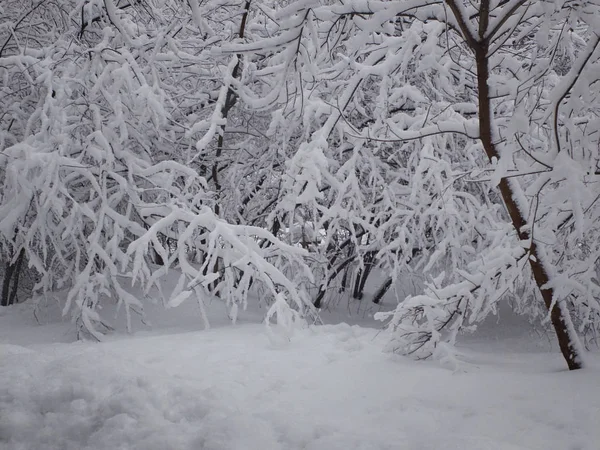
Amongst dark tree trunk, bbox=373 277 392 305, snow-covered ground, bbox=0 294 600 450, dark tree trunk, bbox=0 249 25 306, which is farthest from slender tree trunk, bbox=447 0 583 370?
dark tree trunk, bbox=0 249 25 306

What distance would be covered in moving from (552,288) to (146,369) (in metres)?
2.78

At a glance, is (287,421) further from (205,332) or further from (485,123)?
(205,332)

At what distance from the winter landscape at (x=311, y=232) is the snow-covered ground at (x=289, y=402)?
15 millimetres

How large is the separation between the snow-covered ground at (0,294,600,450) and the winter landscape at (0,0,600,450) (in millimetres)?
15

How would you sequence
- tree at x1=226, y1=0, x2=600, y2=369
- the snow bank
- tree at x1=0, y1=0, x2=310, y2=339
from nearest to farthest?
1. the snow bank
2. tree at x1=226, y1=0, x2=600, y2=369
3. tree at x1=0, y1=0, x2=310, y2=339

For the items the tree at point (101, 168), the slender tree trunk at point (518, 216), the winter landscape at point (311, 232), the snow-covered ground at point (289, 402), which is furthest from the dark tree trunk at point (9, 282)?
the slender tree trunk at point (518, 216)

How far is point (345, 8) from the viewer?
122 inches

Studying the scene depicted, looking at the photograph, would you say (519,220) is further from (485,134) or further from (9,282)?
(9,282)

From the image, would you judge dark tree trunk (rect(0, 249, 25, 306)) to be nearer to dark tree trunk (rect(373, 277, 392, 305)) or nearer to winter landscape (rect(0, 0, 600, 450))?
winter landscape (rect(0, 0, 600, 450))

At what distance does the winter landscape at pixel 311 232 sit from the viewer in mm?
2656

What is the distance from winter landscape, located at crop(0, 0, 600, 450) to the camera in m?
2.66

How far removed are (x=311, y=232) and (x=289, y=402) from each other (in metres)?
5.77

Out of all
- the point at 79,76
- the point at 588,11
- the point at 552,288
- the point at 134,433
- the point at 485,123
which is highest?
the point at 79,76

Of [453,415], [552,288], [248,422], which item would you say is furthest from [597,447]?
[248,422]
